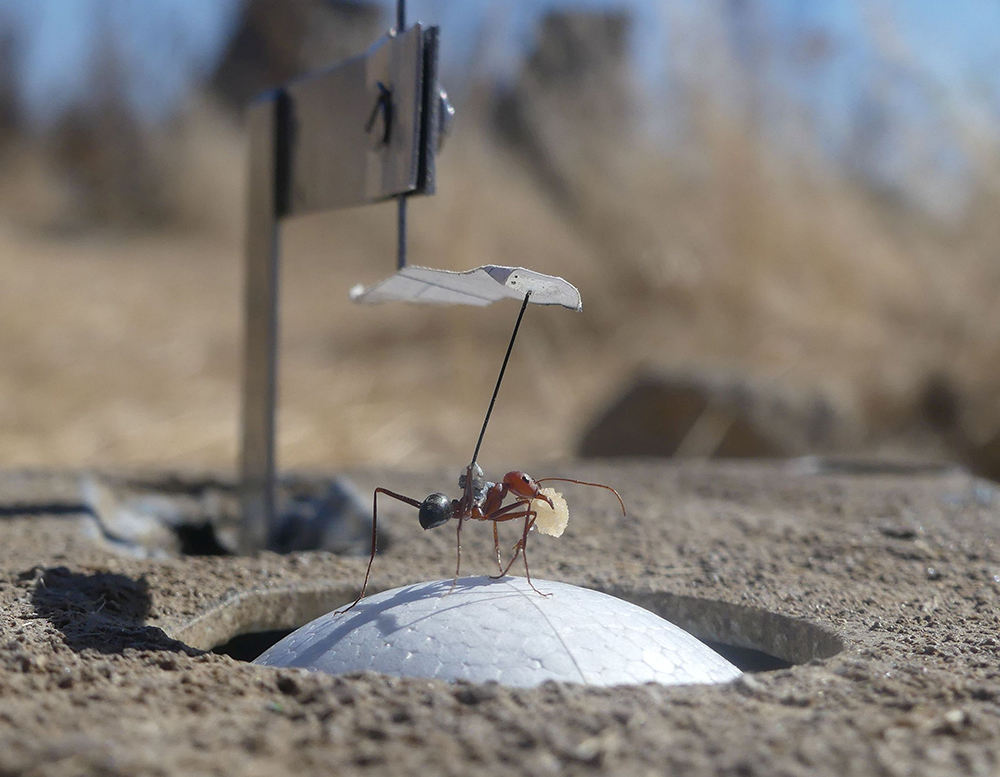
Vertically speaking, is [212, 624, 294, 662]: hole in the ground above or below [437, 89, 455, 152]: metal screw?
below

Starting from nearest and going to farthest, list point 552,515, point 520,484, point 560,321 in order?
point 520,484 → point 552,515 → point 560,321

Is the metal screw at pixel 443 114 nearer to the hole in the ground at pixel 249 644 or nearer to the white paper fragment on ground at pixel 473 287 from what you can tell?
the white paper fragment on ground at pixel 473 287

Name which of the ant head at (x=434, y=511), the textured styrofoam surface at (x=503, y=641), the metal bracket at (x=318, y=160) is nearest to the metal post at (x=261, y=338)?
the metal bracket at (x=318, y=160)

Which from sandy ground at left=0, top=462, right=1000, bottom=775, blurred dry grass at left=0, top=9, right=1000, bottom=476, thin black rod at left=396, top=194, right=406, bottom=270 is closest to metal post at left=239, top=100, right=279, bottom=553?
sandy ground at left=0, top=462, right=1000, bottom=775

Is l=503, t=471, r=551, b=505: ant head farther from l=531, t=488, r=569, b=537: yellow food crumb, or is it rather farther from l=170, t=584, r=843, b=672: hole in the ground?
l=170, t=584, r=843, b=672: hole in the ground

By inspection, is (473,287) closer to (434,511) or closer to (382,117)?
(434,511)

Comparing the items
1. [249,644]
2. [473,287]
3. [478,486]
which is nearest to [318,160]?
[473,287]
